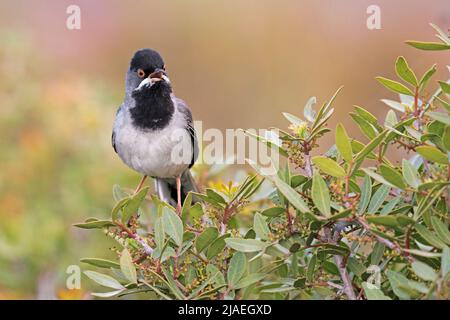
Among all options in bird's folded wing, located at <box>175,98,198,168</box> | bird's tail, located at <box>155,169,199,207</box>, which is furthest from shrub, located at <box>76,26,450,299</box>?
bird's tail, located at <box>155,169,199,207</box>

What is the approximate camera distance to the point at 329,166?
1.75m

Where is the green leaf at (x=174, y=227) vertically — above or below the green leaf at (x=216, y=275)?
A: above

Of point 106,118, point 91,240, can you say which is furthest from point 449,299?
point 106,118

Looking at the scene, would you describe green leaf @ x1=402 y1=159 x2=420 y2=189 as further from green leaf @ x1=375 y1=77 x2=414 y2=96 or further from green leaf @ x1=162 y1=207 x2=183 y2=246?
green leaf @ x1=162 y1=207 x2=183 y2=246

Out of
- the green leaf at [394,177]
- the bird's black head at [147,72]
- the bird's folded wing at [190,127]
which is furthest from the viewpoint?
the bird's folded wing at [190,127]

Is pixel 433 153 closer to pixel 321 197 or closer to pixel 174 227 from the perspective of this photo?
pixel 321 197

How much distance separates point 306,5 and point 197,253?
6.71m

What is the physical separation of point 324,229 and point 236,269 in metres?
0.25

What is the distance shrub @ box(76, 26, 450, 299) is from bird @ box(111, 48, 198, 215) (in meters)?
1.90

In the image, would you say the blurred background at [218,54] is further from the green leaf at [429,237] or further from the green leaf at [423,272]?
the green leaf at [423,272]

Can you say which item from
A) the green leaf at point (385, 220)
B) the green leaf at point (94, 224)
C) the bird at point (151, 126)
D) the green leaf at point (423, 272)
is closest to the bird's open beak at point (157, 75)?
the bird at point (151, 126)

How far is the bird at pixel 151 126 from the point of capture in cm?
395

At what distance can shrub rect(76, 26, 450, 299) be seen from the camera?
1.65m

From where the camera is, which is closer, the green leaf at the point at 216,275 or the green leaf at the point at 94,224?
the green leaf at the point at 216,275
